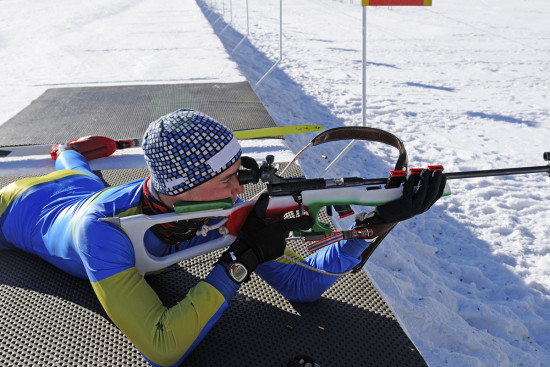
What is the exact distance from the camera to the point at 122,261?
1775mm

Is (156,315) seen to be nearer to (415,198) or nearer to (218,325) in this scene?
(218,325)

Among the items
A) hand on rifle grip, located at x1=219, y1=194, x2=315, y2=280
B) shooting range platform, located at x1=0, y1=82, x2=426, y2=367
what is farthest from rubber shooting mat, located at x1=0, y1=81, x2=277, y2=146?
hand on rifle grip, located at x1=219, y1=194, x2=315, y2=280

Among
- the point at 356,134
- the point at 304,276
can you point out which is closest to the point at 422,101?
the point at 356,134

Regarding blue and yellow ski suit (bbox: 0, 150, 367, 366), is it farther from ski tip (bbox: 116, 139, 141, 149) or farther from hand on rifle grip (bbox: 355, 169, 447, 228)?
ski tip (bbox: 116, 139, 141, 149)

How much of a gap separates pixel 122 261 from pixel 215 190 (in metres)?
0.47

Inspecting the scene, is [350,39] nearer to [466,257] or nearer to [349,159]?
[349,159]

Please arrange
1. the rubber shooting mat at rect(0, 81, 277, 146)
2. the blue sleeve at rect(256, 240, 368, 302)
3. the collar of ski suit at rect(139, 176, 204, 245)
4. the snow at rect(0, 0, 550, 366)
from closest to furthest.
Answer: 1. the collar of ski suit at rect(139, 176, 204, 245)
2. the blue sleeve at rect(256, 240, 368, 302)
3. the snow at rect(0, 0, 550, 366)
4. the rubber shooting mat at rect(0, 81, 277, 146)

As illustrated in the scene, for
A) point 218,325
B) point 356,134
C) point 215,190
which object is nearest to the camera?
point 215,190

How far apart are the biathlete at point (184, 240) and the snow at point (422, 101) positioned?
2.28 ft

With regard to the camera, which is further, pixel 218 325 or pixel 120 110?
pixel 120 110

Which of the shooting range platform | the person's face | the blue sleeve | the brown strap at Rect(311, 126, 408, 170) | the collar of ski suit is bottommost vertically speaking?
the shooting range platform

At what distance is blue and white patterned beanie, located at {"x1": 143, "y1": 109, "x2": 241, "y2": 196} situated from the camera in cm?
178

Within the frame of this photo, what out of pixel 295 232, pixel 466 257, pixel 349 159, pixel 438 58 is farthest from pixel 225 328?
pixel 438 58

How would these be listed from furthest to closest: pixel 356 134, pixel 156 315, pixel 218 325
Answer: pixel 356 134 → pixel 218 325 → pixel 156 315
